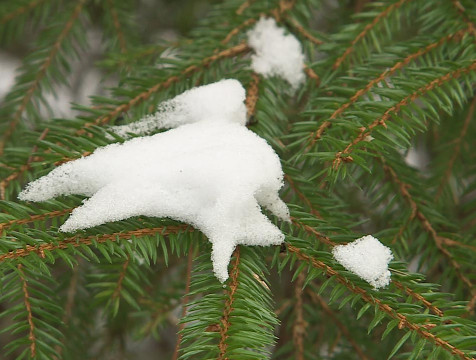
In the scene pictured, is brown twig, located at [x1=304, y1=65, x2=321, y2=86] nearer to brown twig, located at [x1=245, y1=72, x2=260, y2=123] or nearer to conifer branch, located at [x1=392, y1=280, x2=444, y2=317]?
brown twig, located at [x1=245, y1=72, x2=260, y2=123]

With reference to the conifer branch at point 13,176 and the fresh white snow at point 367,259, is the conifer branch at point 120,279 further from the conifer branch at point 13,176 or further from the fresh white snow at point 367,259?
the fresh white snow at point 367,259

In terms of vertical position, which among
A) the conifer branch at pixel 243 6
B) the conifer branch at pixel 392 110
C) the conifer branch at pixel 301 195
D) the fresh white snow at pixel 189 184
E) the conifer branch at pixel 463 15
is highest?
the conifer branch at pixel 243 6

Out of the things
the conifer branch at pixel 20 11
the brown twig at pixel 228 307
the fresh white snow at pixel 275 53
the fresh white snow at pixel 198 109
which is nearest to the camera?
the brown twig at pixel 228 307

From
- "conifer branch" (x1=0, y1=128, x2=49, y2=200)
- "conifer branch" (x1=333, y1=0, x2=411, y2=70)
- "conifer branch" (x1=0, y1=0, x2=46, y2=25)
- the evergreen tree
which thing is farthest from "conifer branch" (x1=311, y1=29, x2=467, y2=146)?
"conifer branch" (x1=0, y1=0, x2=46, y2=25)

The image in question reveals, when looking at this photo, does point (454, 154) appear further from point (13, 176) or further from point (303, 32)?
point (13, 176)

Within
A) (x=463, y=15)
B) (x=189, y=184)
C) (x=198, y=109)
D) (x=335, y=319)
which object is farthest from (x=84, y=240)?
(x=463, y=15)

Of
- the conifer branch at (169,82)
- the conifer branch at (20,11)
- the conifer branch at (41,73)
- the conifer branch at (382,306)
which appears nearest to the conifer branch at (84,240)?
the conifer branch at (382,306)
